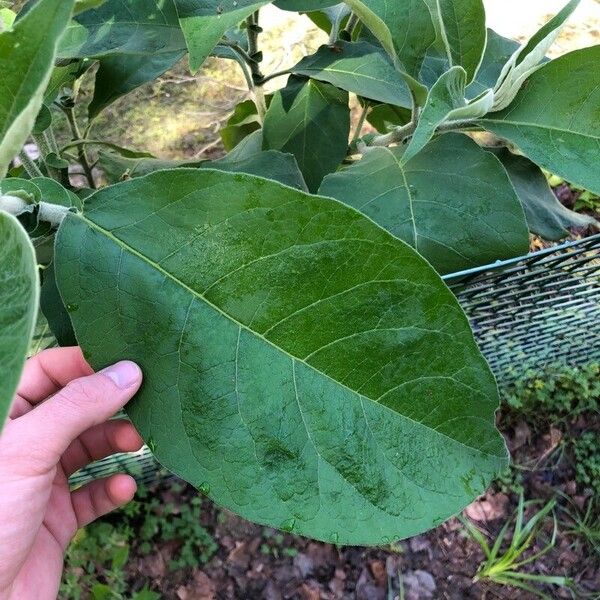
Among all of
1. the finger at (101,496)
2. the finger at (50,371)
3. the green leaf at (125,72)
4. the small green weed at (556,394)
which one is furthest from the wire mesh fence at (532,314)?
the green leaf at (125,72)

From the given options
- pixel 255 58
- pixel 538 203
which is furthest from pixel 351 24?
pixel 538 203

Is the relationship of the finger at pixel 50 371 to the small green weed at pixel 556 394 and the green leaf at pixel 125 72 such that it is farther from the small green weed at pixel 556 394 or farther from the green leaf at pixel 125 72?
the small green weed at pixel 556 394

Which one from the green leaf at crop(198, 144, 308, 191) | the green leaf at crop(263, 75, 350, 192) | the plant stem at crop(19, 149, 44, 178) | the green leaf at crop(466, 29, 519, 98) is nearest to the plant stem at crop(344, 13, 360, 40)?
the green leaf at crop(263, 75, 350, 192)

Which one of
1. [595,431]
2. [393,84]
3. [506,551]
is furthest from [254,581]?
[393,84]

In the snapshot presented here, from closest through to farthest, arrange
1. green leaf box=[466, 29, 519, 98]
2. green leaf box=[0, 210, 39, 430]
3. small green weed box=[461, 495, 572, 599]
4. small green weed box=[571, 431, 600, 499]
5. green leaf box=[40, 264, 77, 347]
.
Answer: green leaf box=[0, 210, 39, 430]
green leaf box=[40, 264, 77, 347]
green leaf box=[466, 29, 519, 98]
small green weed box=[461, 495, 572, 599]
small green weed box=[571, 431, 600, 499]

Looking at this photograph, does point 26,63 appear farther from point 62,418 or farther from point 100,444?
point 100,444

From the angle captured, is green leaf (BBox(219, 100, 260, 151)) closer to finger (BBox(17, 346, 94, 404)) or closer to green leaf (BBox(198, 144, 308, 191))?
green leaf (BBox(198, 144, 308, 191))

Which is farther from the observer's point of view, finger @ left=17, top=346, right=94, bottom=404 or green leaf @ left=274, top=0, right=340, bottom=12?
finger @ left=17, top=346, right=94, bottom=404
